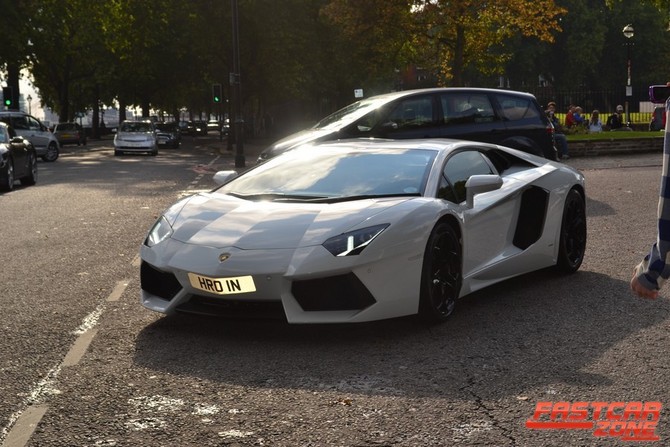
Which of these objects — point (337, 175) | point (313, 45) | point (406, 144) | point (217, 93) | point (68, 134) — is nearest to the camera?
point (337, 175)

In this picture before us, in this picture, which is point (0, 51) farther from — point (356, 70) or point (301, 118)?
point (301, 118)

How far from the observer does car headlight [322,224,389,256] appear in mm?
6148

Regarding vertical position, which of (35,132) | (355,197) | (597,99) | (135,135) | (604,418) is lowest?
(604,418)

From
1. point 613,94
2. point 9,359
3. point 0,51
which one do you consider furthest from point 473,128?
point 0,51

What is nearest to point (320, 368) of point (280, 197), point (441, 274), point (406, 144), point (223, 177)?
point (441, 274)

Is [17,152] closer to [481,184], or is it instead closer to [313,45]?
[481,184]

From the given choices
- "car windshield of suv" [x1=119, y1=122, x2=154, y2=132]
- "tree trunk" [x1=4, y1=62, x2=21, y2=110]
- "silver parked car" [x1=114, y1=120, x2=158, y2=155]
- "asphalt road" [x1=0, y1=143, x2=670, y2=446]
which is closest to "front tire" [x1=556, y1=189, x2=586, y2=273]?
"asphalt road" [x1=0, y1=143, x2=670, y2=446]

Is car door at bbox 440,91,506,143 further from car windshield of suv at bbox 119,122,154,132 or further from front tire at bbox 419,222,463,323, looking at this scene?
car windshield of suv at bbox 119,122,154,132

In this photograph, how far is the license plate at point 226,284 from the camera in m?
6.14

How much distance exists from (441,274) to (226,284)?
1.42 metres

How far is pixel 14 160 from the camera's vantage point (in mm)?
21922

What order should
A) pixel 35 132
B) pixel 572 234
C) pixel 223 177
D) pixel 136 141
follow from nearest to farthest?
pixel 223 177 < pixel 572 234 < pixel 35 132 < pixel 136 141

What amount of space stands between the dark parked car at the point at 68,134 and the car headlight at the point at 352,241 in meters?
57.7

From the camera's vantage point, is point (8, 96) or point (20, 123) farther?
point (8, 96)
